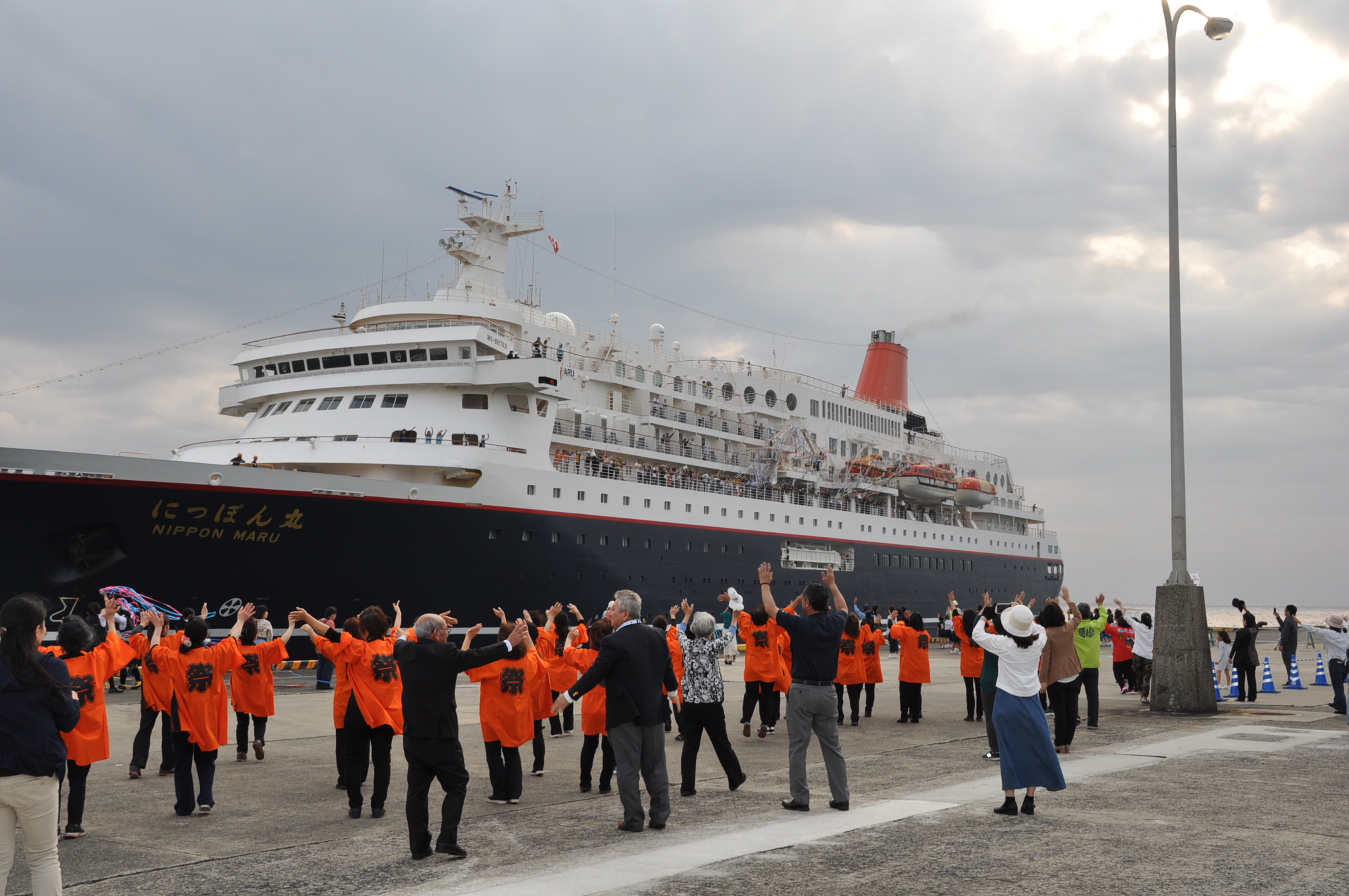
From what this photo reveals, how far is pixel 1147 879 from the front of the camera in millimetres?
5109

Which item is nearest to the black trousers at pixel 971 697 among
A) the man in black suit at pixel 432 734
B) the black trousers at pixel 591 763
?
the black trousers at pixel 591 763

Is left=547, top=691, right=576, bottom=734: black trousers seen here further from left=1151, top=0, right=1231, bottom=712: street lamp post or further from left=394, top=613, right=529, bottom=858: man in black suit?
left=1151, top=0, right=1231, bottom=712: street lamp post

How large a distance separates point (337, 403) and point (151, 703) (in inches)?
652

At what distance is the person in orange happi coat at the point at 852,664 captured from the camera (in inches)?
471

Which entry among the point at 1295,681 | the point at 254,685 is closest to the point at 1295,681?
the point at 1295,681

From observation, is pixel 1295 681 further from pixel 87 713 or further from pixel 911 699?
pixel 87 713

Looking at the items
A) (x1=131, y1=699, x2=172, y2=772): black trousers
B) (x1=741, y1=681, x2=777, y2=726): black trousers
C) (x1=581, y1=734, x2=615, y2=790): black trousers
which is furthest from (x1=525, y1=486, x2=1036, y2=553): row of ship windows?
(x1=581, y1=734, x2=615, y2=790): black trousers

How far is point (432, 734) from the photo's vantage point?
19.8ft

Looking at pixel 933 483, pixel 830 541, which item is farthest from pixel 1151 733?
pixel 933 483

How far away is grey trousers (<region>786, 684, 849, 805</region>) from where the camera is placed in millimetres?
6996

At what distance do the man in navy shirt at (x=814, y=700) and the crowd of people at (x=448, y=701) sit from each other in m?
0.01

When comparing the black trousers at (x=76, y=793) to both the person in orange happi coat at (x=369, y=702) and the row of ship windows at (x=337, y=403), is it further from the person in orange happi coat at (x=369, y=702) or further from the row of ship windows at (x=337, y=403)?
the row of ship windows at (x=337, y=403)

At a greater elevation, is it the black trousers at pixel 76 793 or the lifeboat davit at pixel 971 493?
the lifeboat davit at pixel 971 493

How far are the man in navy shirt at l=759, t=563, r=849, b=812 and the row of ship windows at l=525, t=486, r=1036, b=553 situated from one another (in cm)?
1695
